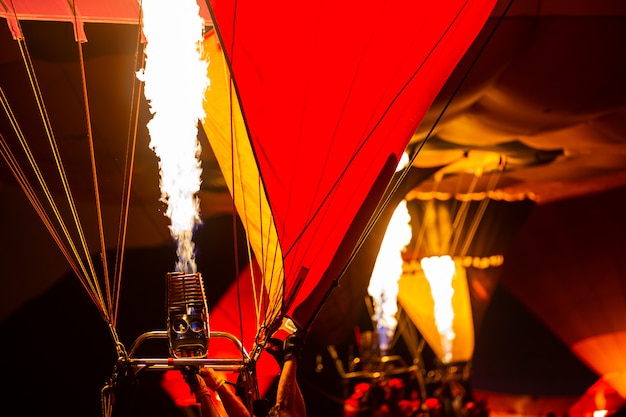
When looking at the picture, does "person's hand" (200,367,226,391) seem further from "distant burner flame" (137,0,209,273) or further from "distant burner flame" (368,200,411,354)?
"distant burner flame" (368,200,411,354)

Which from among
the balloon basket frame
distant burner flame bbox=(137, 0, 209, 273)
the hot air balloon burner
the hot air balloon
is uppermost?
distant burner flame bbox=(137, 0, 209, 273)

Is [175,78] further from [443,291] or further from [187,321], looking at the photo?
[443,291]

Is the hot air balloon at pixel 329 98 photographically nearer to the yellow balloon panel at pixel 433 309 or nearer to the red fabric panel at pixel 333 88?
the red fabric panel at pixel 333 88

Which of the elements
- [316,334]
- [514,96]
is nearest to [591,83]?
[514,96]

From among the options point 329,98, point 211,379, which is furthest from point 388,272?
point 211,379

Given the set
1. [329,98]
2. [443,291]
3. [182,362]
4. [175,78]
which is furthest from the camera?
[443,291]

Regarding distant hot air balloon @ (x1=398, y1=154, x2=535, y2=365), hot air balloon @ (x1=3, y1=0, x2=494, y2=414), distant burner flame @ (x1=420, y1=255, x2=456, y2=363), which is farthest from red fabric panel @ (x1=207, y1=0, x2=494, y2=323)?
distant burner flame @ (x1=420, y1=255, x2=456, y2=363)

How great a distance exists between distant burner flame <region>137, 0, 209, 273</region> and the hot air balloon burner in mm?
1213

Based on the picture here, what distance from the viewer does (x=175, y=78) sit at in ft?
11.6

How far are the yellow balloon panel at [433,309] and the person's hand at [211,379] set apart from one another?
17.2ft

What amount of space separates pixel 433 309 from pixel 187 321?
5566 mm

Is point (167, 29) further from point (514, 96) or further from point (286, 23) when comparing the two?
point (514, 96)

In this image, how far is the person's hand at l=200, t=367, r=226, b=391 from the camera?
103 inches

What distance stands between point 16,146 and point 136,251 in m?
1.20
